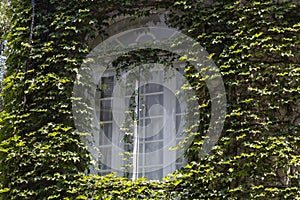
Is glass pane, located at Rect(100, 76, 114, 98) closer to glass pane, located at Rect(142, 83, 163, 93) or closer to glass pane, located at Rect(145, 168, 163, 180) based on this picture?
glass pane, located at Rect(142, 83, 163, 93)

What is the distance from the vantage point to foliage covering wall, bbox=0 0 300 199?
580 centimetres

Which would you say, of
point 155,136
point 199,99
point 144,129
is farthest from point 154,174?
point 199,99

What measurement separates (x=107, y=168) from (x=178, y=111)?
1.12 m

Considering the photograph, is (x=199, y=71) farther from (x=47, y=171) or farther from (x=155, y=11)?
(x=47, y=171)

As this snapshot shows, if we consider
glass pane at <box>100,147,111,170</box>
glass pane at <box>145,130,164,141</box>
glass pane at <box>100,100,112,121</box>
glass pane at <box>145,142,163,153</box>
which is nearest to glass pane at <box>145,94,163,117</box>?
glass pane at <box>145,130,164,141</box>

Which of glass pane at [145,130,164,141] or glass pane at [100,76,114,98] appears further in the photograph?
glass pane at [100,76,114,98]

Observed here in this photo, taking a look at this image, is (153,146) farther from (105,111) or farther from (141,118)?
(105,111)

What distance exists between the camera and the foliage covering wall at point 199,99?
5805 millimetres

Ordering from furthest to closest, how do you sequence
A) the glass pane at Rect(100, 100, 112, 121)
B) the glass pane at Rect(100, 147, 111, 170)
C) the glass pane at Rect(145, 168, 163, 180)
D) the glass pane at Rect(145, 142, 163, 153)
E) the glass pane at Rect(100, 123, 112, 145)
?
the glass pane at Rect(100, 100, 112, 121)
the glass pane at Rect(100, 123, 112, 145)
the glass pane at Rect(100, 147, 111, 170)
the glass pane at Rect(145, 142, 163, 153)
the glass pane at Rect(145, 168, 163, 180)

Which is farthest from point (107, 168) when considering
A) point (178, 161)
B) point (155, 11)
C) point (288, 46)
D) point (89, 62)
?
point (288, 46)

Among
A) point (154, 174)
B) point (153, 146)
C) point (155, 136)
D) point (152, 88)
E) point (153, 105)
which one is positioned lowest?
point (154, 174)

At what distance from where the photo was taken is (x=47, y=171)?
6.46 metres

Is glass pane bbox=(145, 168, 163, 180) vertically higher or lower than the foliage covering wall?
lower

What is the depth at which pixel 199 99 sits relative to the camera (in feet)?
20.7
